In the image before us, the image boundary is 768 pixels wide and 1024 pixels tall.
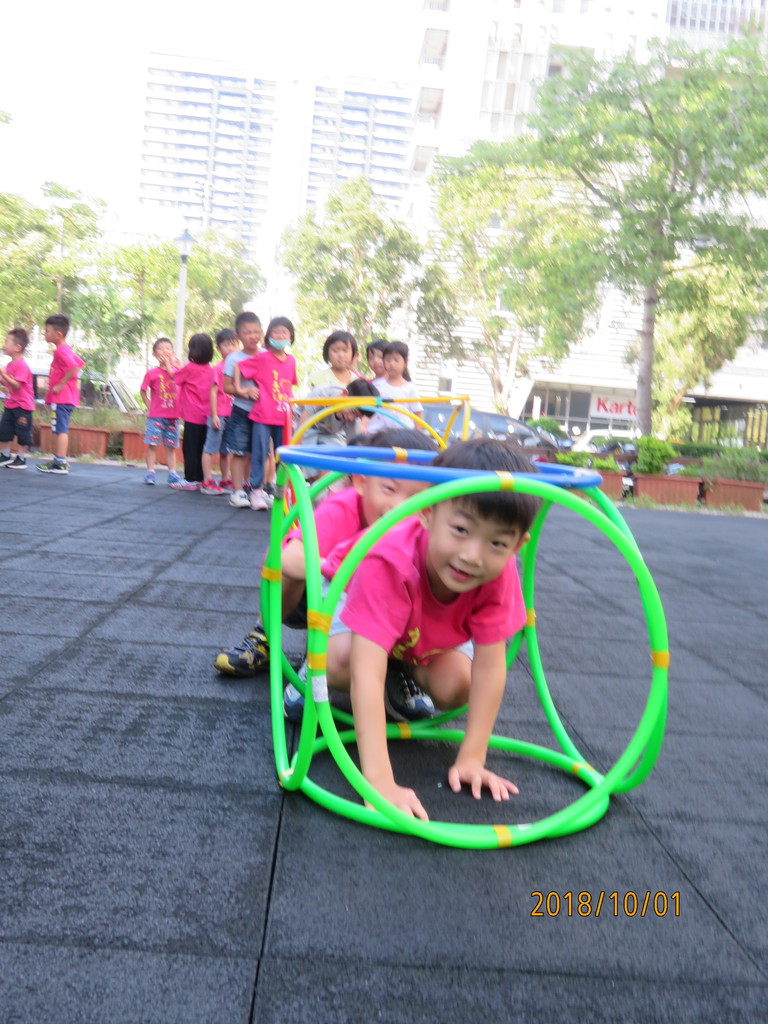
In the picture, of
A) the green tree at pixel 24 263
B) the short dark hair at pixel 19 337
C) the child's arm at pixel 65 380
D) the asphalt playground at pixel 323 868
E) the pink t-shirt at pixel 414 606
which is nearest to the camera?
the asphalt playground at pixel 323 868

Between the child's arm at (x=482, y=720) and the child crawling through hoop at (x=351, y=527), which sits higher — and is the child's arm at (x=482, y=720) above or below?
below

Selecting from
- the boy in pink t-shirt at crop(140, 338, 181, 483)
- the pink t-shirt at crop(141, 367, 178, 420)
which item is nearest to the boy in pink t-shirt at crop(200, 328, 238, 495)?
the boy in pink t-shirt at crop(140, 338, 181, 483)

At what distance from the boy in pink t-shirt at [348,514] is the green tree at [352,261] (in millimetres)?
26833

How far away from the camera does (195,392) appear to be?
9.92 meters

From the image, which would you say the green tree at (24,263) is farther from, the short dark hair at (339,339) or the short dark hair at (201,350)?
the short dark hair at (339,339)

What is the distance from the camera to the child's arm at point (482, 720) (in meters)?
2.27

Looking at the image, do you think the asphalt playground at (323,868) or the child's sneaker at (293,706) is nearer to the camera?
the asphalt playground at (323,868)

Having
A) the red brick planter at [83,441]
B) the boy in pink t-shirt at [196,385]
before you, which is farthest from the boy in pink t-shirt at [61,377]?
the red brick planter at [83,441]

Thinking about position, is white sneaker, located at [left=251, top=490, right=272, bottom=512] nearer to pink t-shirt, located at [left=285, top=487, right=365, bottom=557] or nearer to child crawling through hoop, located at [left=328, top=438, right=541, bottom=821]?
pink t-shirt, located at [left=285, top=487, right=365, bottom=557]

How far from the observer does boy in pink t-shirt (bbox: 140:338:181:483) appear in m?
10.4

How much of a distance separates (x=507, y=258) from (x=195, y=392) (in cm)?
1362

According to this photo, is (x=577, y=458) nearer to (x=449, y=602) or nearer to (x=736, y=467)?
(x=736, y=467)

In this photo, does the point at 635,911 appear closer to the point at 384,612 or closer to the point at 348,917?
the point at 348,917
